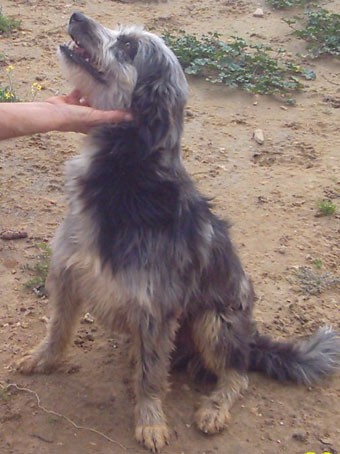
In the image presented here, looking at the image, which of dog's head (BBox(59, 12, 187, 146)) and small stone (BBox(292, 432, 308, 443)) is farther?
small stone (BBox(292, 432, 308, 443))

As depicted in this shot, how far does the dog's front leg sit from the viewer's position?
3510 millimetres

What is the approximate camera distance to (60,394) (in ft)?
12.5

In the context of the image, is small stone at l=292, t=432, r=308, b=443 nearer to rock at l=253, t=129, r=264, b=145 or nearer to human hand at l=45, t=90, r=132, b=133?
human hand at l=45, t=90, r=132, b=133

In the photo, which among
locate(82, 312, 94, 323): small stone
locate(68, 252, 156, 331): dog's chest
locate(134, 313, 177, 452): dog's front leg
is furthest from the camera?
locate(82, 312, 94, 323): small stone

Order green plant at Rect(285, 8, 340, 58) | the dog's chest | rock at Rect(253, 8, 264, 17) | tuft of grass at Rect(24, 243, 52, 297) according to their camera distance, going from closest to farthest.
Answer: the dog's chest → tuft of grass at Rect(24, 243, 52, 297) → green plant at Rect(285, 8, 340, 58) → rock at Rect(253, 8, 264, 17)

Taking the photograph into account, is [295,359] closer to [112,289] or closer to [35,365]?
[112,289]

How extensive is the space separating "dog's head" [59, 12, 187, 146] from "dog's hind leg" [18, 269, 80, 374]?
0.93m

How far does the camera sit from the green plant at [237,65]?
695 cm

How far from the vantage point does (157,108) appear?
326 centimetres

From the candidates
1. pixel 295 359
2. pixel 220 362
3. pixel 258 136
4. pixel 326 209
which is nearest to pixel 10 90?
pixel 258 136

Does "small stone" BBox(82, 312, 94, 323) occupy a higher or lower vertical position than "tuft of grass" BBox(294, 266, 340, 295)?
lower

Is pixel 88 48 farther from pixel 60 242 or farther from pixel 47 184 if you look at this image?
pixel 47 184

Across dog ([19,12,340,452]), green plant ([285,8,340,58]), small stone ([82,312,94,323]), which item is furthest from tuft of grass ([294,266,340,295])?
green plant ([285,8,340,58])

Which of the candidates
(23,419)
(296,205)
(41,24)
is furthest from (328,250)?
(41,24)
